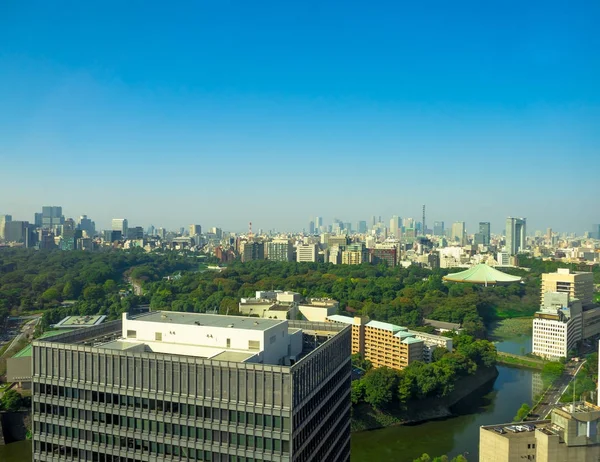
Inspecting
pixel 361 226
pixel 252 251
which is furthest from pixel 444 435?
pixel 361 226

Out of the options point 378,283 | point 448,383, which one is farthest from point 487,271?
point 448,383

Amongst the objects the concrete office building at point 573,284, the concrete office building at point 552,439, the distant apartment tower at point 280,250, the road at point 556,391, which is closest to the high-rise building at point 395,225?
the distant apartment tower at point 280,250

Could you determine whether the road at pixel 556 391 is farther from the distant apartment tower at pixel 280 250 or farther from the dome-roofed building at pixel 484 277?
the distant apartment tower at pixel 280 250

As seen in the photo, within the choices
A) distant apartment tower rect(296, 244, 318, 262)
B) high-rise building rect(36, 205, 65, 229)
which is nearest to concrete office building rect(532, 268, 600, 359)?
distant apartment tower rect(296, 244, 318, 262)

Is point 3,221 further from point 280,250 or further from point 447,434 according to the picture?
point 447,434

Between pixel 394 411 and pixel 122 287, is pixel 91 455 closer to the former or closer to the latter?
pixel 394 411

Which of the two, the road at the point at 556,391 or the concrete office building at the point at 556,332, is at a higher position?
the concrete office building at the point at 556,332
